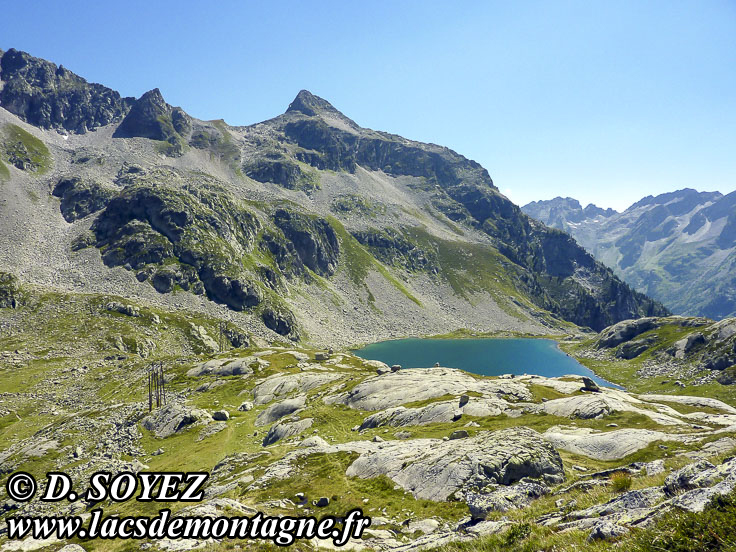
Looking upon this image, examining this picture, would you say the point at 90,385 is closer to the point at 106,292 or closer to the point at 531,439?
the point at 106,292

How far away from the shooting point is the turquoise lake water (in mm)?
149375

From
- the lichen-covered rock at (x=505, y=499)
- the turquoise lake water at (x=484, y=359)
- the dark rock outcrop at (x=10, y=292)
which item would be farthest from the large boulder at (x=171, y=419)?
the dark rock outcrop at (x=10, y=292)

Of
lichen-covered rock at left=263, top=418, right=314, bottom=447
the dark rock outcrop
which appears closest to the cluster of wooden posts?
lichen-covered rock at left=263, top=418, right=314, bottom=447

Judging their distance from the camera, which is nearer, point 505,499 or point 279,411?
point 505,499

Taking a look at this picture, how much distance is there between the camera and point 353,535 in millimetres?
21984

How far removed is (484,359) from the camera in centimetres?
16750

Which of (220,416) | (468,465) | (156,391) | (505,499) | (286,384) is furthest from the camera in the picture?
(156,391)

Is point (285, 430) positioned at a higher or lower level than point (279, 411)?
higher

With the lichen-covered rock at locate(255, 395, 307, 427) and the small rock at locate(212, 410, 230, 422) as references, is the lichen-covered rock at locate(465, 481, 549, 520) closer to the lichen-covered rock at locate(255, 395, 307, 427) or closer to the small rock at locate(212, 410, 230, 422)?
the lichen-covered rock at locate(255, 395, 307, 427)

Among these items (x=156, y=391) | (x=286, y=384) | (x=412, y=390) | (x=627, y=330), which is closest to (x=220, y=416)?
(x=286, y=384)

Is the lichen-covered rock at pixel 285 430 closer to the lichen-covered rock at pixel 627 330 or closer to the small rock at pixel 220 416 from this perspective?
the small rock at pixel 220 416

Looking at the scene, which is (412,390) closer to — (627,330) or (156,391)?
(156,391)

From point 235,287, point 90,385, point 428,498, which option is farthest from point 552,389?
point 235,287

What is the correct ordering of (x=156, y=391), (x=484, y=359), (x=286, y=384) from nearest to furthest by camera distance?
(x=286, y=384), (x=156, y=391), (x=484, y=359)
